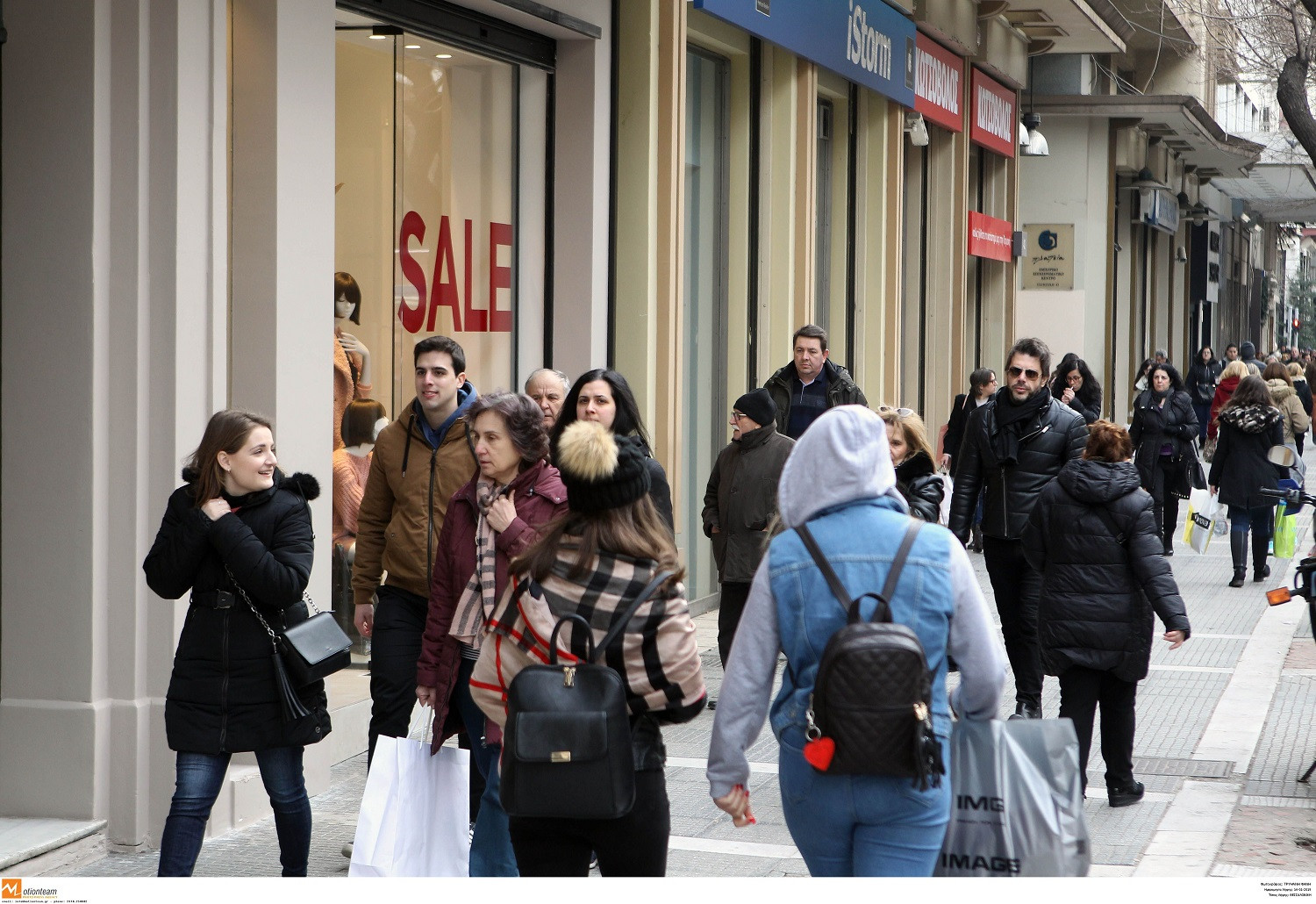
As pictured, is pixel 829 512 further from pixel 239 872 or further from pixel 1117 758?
pixel 1117 758

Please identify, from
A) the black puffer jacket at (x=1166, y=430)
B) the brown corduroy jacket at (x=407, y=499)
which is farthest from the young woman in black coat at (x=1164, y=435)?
the brown corduroy jacket at (x=407, y=499)

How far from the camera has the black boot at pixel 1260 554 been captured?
47.9 feet

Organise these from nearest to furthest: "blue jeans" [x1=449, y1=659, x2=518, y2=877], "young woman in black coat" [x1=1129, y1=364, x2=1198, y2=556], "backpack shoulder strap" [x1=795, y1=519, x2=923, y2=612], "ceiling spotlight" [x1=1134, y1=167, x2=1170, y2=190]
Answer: "backpack shoulder strap" [x1=795, y1=519, x2=923, y2=612]
"blue jeans" [x1=449, y1=659, x2=518, y2=877]
"young woman in black coat" [x1=1129, y1=364, x2=1198, y2=556]
"ceiling spotlight" [x1=1134, y1=167, x2=1170, y2=190]

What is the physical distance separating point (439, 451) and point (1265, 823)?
12.4 ft

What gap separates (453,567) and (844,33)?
10.00 m

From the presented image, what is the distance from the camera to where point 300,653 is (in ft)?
16.3

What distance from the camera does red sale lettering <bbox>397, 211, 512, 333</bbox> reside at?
8891mm

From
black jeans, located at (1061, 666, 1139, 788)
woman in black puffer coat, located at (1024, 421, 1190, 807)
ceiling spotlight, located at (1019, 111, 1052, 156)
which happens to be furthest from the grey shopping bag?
ceiling spotlight, located at (1019, 111, 1052, 156)

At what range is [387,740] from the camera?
4895mm

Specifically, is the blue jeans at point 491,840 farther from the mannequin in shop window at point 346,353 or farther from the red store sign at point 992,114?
the red store sign at point 992,114

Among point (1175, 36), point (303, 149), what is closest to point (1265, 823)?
point (303, 149)

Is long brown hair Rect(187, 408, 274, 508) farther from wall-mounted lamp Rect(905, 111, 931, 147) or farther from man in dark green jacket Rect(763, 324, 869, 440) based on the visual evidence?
wall-mounted lamp Rect(905, 111, 931, 147)
